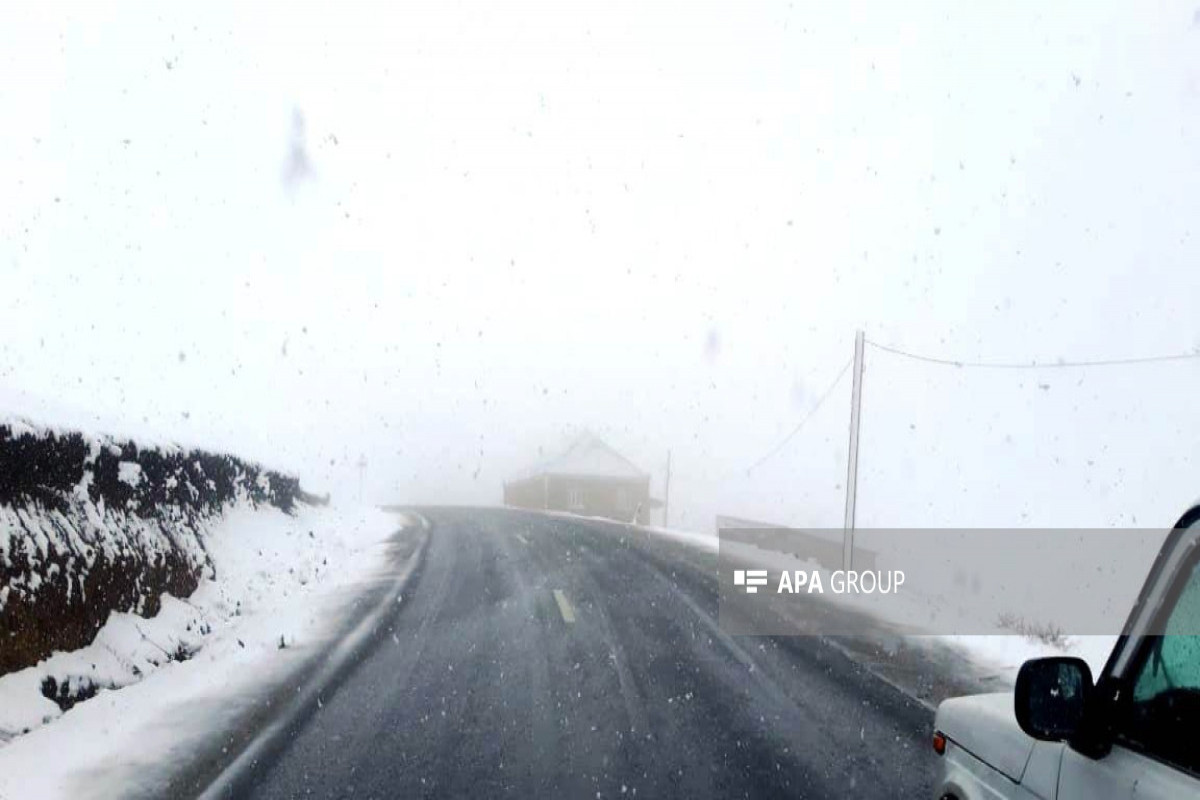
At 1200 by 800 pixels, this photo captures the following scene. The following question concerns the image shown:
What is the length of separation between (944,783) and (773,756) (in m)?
2.26

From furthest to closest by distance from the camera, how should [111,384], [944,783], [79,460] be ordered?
[111,384] < [79,460] < [944,783]

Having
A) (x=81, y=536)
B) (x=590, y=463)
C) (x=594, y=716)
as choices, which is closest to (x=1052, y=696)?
(x=594, y=716)

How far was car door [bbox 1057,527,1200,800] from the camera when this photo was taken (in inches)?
75.7

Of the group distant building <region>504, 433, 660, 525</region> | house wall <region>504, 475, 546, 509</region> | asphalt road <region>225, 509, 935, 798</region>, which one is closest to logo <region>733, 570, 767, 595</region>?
asphalt road <region>225, 509, 935, 798</region>

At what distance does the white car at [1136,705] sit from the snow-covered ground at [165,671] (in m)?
4.77

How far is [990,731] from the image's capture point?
2.78 metres

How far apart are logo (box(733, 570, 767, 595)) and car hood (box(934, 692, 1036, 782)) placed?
895cm

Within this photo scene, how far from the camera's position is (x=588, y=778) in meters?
4.81

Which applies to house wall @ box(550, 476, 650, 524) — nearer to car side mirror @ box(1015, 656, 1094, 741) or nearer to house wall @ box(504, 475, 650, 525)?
house wall @ box(504, 475, 650, 525)

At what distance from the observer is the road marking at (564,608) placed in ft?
31.2

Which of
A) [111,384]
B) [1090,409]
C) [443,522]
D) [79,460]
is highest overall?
[1090,409]

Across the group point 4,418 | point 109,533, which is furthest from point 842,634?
point 4,418

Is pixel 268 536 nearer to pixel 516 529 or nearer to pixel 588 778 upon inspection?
pixel 516 529

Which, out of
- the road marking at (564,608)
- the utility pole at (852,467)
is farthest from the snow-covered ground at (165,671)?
the utility pole at (852,467)
